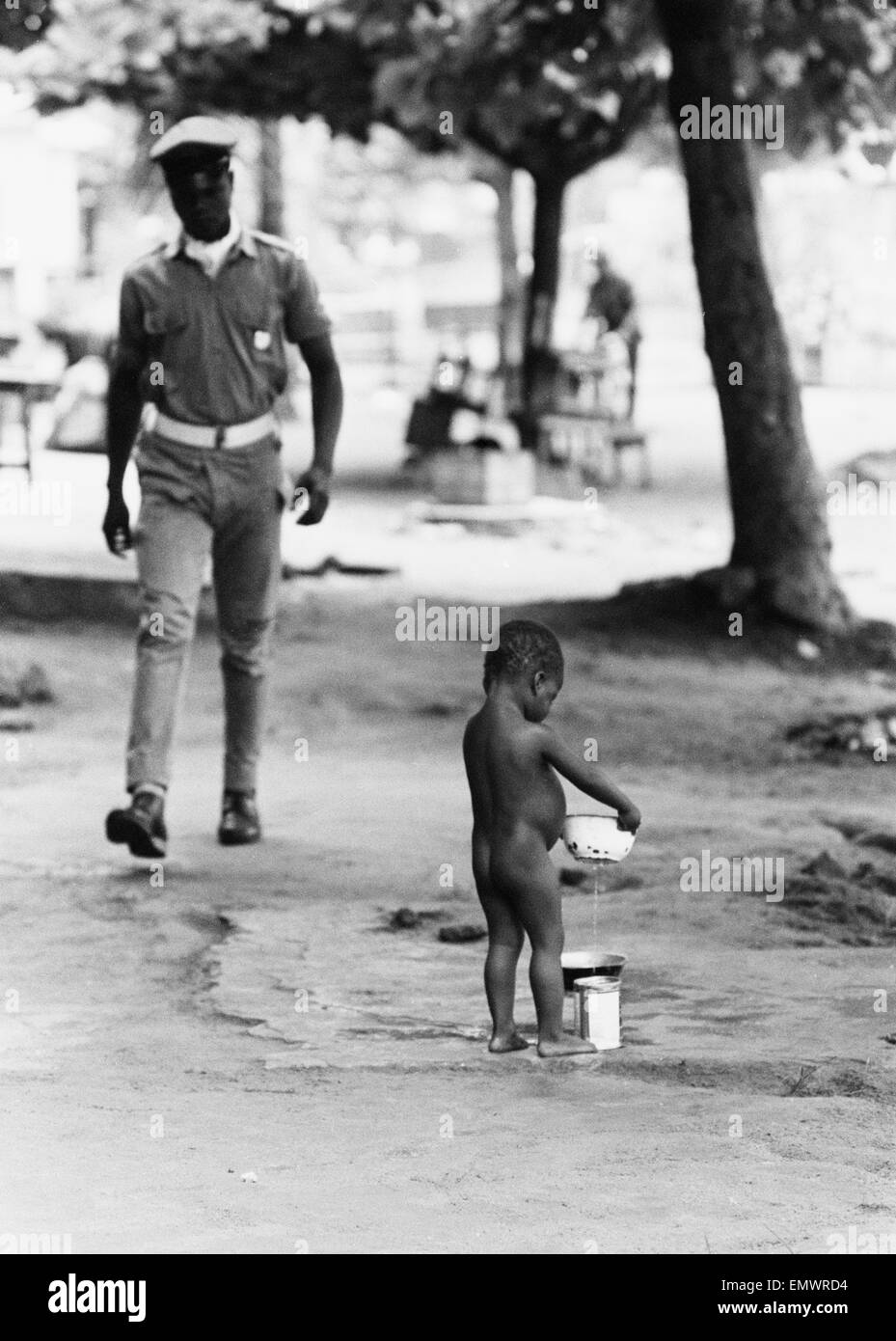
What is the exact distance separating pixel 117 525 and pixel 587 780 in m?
2.78

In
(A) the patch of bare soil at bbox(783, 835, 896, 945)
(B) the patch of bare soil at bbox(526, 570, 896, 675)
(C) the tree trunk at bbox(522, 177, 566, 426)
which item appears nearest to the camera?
(A) the patch of bare soil at bbox(783, 835, 896, 945)

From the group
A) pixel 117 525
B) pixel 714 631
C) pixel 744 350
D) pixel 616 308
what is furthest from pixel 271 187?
pixel 117 525

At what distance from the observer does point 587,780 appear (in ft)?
18.7

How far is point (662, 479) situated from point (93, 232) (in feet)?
71.4

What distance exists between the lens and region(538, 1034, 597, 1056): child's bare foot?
580cm

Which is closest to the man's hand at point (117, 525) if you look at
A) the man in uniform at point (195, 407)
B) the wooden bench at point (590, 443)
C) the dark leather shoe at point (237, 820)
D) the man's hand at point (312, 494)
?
the man in uniform at point (195, 407)

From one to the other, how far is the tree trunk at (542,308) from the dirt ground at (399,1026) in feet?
42.4

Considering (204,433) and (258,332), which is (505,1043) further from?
(258,332)

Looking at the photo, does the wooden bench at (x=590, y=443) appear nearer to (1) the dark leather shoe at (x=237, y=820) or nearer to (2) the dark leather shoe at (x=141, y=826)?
(1) the dark leather shoe at (x=237, y=820)

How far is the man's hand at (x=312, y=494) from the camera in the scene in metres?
7.98

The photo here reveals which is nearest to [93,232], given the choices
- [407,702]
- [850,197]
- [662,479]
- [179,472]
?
[850,197]

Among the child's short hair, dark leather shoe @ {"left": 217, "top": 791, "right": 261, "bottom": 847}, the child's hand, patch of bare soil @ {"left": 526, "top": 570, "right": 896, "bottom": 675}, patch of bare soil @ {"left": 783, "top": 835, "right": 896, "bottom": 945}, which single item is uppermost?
the child's short hair

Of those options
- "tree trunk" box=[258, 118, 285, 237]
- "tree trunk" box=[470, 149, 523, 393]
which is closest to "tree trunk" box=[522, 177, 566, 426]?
"tree trunk" box=[470, 149, 523, 393]

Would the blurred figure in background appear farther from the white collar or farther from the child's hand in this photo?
the child's hand
